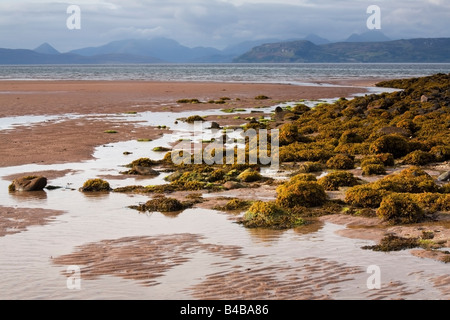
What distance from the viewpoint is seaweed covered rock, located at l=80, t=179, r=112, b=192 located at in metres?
14.3

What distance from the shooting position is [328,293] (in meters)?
7.54

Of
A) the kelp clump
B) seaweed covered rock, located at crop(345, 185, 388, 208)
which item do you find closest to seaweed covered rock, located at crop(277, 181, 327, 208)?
the kelp clump

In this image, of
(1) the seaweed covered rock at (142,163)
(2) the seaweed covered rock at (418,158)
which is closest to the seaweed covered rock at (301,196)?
(2) the seaweed covered rock at (418,158)

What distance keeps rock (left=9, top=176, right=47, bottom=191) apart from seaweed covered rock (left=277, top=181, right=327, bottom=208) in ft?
20.3

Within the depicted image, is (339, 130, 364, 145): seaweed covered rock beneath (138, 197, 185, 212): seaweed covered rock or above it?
above

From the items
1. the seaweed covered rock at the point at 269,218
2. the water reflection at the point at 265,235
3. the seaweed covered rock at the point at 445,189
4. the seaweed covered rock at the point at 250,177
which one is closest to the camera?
the water reflection at the point at 265,235

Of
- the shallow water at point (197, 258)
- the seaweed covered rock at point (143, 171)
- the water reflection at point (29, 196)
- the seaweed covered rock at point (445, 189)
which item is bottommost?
the shallow water at point (197, 258)

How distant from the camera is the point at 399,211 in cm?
1134

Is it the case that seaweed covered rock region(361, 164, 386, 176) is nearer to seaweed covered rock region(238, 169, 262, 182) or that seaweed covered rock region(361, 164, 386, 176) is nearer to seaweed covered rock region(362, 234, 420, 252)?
seaweed covered rock region(238, 169, 262, 182)

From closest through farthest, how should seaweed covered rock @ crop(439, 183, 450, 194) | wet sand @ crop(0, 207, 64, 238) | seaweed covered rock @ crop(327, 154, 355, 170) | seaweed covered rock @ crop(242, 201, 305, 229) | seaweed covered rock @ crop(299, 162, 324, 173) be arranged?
wet sand @ crop(0, 207, 64, 238) < seaweed covered rock @ crop(242, 201, 305, 229) < seaweed covered rock @ crop(439, 183, 450, 194) < seaweed covered rock @ crop(299, 162, 324, 173) < seaweed covered rock @ crop(327, 154, 355, 170)

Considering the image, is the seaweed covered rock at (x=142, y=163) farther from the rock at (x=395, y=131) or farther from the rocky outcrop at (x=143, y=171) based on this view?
the rock at (x=395, y=131)

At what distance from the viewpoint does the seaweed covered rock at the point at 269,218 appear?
1107cm

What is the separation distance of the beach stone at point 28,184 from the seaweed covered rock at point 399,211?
27.6ft

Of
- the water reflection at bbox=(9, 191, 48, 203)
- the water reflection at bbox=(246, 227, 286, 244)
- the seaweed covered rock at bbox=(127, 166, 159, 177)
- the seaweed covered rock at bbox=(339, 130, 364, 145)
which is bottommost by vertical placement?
the water reflection at bbox=(246, 227, 286, 244)
